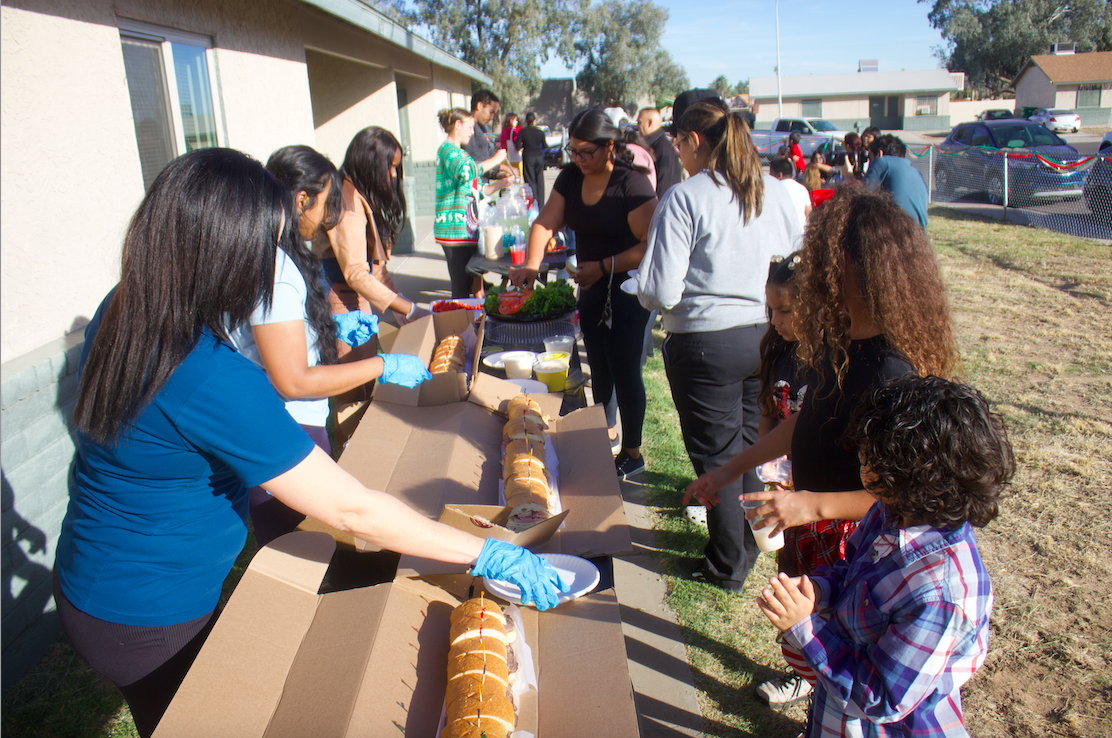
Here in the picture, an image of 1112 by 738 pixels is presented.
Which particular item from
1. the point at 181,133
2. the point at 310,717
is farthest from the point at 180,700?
the point at 181,133

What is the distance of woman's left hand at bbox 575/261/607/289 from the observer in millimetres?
3637

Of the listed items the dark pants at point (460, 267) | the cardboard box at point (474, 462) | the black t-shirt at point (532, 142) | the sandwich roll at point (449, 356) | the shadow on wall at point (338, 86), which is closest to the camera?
the cardboard box at point (474, 462)

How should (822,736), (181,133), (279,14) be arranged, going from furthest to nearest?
1. (279,14)
2. (181,133)
3. (822,736)

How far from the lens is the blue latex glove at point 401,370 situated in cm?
245

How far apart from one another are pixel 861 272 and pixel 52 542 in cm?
343

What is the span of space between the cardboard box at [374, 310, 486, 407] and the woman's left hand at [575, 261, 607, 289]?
65 centimetres

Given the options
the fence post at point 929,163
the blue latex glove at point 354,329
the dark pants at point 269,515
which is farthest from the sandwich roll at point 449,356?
the fence post at point 929,163

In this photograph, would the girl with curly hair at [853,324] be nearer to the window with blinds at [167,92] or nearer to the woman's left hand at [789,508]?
the woman's left hand at [789,508]

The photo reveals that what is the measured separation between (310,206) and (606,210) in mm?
1556

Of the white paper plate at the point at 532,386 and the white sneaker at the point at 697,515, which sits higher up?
the white paper plate at the point at 532,386

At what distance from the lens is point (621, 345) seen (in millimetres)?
3807

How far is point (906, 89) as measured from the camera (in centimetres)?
5400

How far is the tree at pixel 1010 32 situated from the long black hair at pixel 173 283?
237ft

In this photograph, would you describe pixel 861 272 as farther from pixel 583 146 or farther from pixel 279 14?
pixel 279 14
